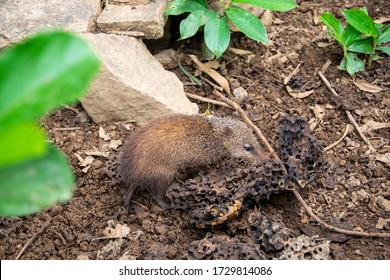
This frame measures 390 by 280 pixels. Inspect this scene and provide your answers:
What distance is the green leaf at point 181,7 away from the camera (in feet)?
16.8

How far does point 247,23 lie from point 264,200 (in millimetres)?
1787

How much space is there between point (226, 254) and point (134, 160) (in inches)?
45.7

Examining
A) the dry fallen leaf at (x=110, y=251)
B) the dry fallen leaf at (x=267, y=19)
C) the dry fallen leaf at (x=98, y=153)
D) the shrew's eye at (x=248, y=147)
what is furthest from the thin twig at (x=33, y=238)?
the dry fallen leaf at (x=267, y=19)

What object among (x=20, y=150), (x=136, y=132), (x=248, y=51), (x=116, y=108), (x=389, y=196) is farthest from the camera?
(x=248, y=51)

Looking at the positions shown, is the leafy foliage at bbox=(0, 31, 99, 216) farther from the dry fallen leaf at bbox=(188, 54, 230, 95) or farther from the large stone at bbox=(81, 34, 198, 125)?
the dry fallen leaf at bbox=(188, 54, 230, 95)

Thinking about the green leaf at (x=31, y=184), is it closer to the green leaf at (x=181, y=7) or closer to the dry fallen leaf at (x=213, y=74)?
the green leaf at (x=181, y=7)

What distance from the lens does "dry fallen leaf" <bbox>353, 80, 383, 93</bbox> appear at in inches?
210

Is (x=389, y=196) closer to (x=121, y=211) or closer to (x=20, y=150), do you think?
(x=121, y=211)

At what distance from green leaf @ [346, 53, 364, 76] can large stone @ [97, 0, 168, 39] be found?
183 centimetres

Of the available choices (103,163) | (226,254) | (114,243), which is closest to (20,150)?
(226,254)

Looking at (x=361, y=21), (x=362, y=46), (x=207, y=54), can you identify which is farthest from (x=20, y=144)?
(x=362, y=46)

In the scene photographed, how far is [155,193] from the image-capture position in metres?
4.43

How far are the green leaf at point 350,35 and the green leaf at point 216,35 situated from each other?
121 cm

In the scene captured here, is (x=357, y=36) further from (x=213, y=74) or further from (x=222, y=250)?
(x=222, y=250)
